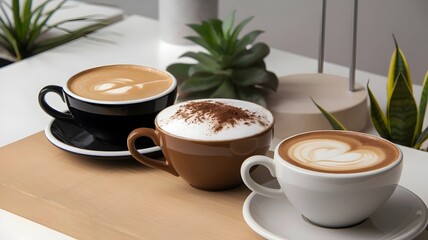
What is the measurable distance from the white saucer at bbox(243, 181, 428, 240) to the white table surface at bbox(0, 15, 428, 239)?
229 millimetres

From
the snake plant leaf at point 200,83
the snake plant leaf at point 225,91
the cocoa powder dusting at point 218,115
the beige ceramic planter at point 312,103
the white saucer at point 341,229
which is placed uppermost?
the cocoa powder dusting at point 218,115

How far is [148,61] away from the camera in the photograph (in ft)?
4.81

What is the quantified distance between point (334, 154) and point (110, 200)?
0.76 feet

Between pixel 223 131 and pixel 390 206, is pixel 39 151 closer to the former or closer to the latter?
pixel 223 131

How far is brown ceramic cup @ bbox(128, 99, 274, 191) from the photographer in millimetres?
768

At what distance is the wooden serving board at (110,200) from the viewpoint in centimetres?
75

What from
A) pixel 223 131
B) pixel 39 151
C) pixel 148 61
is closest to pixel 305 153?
pixel 223 131

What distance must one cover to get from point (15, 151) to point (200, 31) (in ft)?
1.31

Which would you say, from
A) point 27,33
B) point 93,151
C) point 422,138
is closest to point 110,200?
point 93,151

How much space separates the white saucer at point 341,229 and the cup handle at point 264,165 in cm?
1

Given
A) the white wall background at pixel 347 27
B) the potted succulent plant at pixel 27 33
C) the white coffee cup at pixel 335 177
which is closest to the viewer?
the white coffee cup at pixel 335 177

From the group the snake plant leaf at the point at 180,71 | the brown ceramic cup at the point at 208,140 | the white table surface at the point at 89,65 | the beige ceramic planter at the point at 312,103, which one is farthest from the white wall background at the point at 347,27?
the brown ceramic cup at the point at 208,140

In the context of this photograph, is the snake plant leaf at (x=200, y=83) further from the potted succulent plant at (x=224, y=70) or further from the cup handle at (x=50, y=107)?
the cup handle at (x=50, y=107)

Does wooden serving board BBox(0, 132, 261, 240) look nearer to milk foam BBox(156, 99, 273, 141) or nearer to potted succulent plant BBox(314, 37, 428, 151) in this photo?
milk foam BBox(156, 99, 273, 141)
